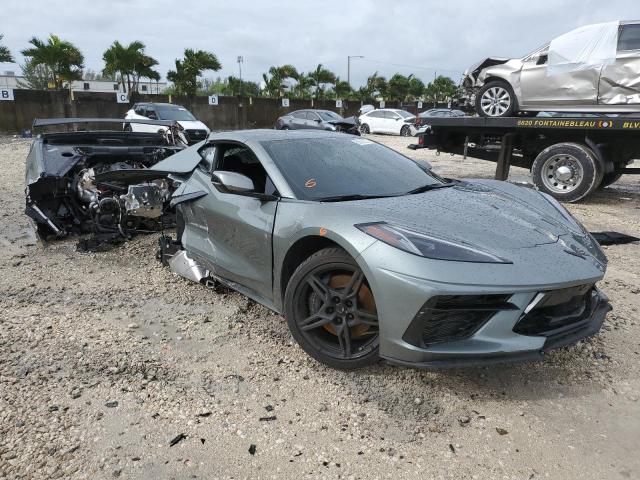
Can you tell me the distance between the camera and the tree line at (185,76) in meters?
26.3

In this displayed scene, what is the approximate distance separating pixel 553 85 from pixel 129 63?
26.9 meters

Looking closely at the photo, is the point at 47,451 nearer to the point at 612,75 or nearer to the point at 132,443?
the point at 132,443

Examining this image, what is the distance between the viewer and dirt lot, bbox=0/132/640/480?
7.04 feet

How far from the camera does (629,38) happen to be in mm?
7555

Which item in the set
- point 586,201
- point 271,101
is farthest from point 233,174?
point 271,101

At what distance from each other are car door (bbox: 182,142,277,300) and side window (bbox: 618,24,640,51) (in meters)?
7.00

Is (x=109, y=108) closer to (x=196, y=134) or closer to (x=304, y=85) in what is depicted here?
(x=196, y=134)

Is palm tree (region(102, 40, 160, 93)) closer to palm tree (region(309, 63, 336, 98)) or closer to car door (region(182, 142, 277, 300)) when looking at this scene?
palm tree (region(309, 63, 336, 98))

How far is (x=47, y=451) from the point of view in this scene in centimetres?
220

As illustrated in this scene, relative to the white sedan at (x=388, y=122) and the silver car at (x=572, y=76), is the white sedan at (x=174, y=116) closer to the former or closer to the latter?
the silver car at (x=572, y=76)

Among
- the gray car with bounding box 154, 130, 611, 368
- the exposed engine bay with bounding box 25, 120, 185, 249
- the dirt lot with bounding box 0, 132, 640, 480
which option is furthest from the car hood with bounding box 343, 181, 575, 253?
the exposed engine bay with bounding box 25, 120, 185, 249

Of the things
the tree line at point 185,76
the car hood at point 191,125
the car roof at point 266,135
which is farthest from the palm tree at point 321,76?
the car roof at point 266,135

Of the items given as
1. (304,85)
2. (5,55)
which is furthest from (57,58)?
(304,85)

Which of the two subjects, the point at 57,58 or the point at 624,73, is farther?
the point at 57,58
